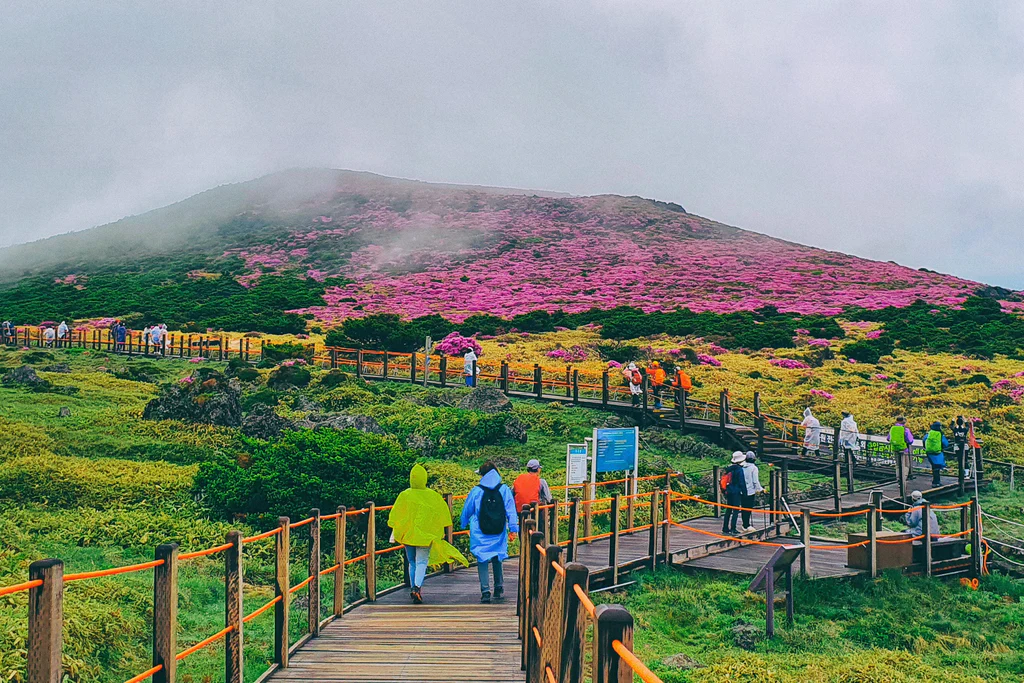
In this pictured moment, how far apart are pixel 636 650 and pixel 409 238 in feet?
205

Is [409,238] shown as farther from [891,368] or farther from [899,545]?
[899,545]

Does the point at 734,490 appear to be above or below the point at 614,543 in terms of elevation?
above

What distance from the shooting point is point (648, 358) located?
111 ft

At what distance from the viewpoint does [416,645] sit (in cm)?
679

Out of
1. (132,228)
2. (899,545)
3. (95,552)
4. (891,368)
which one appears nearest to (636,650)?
(899,545)

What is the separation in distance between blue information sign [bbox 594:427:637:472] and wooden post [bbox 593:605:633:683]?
11.8 meters

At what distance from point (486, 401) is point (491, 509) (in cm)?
1506

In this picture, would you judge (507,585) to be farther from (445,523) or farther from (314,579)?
(314,579)

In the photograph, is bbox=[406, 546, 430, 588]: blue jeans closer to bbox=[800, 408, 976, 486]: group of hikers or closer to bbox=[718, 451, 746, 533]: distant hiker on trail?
bbox=[718, 451, 746, 533]: distant hiker on trail

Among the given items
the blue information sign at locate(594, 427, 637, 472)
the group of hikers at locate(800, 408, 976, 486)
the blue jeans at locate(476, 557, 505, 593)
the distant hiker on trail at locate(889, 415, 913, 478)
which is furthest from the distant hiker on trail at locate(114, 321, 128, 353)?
the blue jeans at locate(476, 557, 505, 593)

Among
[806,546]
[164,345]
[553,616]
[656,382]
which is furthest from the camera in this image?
[164,345]

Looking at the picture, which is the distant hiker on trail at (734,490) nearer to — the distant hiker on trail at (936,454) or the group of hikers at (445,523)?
the group of hikers at (445,523)

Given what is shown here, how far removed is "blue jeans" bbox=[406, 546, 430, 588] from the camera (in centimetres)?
852

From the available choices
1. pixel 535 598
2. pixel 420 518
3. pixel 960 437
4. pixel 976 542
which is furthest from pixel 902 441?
pixel 535 598
